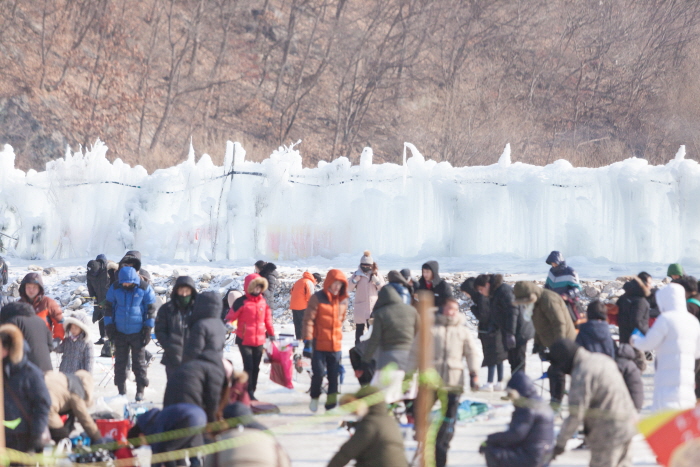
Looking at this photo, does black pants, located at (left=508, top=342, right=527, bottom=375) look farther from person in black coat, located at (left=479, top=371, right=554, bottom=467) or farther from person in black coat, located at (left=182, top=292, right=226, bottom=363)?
person in black coat, located at (left=479, top=371, right=554, bottom=467)

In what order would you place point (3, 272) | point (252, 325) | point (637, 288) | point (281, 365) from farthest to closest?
point (3, 272)
point (281, 365)
point (637, 288)
point (252, 325)

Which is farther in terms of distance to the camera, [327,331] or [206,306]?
[327,331]

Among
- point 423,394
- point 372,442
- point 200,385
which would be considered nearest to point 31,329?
point 200,385

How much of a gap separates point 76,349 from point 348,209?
550 inches

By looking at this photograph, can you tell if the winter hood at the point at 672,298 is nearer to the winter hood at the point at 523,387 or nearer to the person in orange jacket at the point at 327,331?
the winter hood at the point at 523,387

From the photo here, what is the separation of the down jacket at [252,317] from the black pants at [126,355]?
1.01 m

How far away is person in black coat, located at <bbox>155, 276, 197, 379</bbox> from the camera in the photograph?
338 inches

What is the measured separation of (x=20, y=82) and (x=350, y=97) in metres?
15.2

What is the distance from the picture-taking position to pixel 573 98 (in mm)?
50062

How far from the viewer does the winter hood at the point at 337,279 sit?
28.6ft

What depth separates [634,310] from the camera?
9.49 meters

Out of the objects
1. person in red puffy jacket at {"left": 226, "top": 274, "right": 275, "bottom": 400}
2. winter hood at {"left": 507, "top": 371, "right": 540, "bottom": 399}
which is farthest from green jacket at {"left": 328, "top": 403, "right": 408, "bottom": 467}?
person in red puffy jacket at {"left": 226, "top": 274, "right": 275, "bottom": 400}

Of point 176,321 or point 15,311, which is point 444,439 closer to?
point 176,321

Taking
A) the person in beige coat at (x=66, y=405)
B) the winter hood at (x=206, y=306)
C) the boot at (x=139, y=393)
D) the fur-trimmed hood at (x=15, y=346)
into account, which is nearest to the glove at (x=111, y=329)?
the boot at (x=139, y=393)
